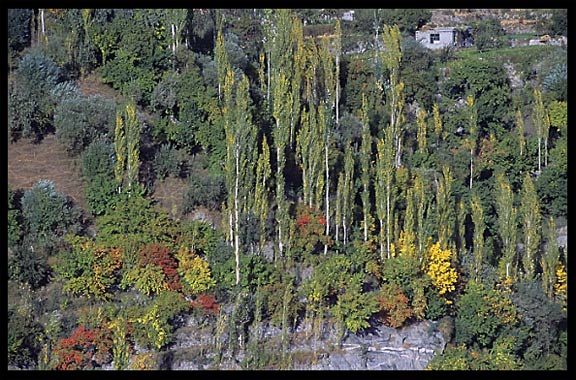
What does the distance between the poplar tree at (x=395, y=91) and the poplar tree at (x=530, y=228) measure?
5.72 m

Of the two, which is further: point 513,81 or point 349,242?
point 513,81

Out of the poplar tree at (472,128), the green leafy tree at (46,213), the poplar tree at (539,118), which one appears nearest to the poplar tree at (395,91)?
the poplar tree at (472,128)

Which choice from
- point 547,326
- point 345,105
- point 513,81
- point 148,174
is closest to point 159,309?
point 148,174

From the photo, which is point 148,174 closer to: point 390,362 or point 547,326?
point 390,362

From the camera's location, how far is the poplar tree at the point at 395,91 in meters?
38.9

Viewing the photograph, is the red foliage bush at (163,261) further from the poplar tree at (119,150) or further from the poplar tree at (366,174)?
the poplar tree at (366,174)

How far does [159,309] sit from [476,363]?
9.80 m

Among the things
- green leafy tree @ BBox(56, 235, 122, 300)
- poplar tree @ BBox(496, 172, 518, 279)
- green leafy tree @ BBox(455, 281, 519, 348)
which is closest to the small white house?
→ poplar tree @ BBox(496, 172, 518, 279)

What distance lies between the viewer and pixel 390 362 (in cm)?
3102

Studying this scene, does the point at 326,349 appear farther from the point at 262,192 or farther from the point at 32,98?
the point at 32,98

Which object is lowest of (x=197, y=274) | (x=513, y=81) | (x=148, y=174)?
(x=197, y=274)

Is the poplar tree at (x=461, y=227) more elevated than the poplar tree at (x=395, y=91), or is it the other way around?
the poplar tree at (x=395, y=91)
